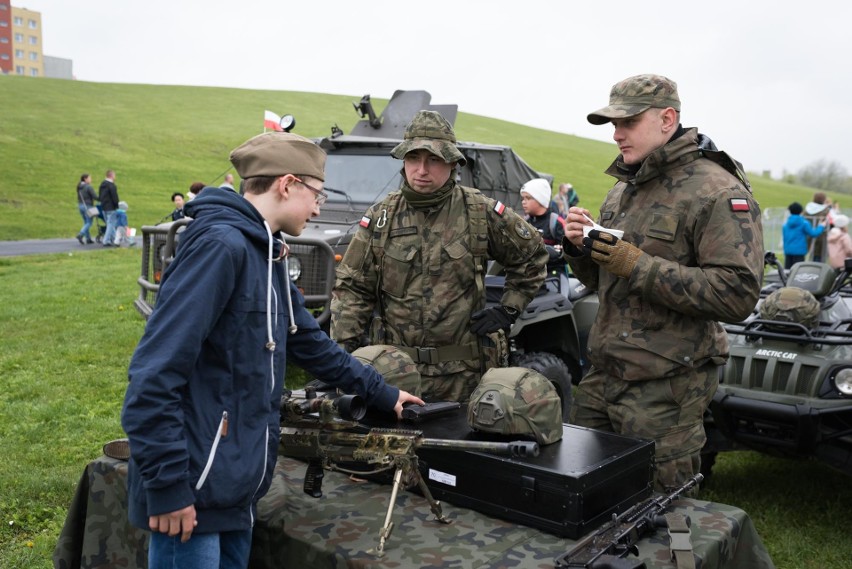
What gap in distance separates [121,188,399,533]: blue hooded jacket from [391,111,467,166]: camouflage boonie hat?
145 centimetres

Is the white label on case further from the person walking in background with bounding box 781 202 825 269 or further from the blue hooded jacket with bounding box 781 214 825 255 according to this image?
the blue hooded jacket with bounding box 781 214 825 255

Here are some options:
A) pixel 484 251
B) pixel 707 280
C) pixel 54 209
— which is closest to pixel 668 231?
pixel 707 280

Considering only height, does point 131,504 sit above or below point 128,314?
above

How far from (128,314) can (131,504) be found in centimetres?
875

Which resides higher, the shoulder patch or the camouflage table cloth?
the shoulder patch

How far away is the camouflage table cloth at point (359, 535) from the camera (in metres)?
2.14

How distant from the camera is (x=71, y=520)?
2844mm

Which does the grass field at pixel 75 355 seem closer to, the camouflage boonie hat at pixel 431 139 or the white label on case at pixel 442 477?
the white label on case at pixel 442 477

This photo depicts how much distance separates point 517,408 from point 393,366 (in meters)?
0.62

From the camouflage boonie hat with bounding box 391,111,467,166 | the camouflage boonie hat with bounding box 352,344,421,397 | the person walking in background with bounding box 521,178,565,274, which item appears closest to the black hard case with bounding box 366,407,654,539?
the camouflage boonie hat with bounding box 352,344,421,397

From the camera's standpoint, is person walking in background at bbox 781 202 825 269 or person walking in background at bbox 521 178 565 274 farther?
person walking in background at bbox 781 202 825 269

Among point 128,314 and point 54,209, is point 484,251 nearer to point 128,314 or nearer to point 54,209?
point 128,314

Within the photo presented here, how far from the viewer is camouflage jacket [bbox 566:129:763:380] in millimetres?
2781

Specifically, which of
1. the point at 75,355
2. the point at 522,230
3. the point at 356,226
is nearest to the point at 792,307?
the point at 522,230
